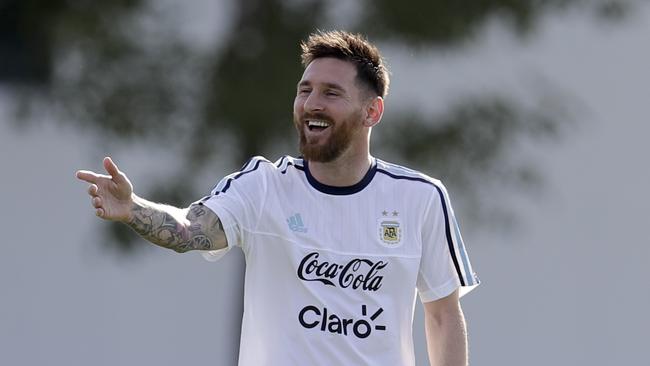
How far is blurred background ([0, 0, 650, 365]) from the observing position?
1074 centimetres

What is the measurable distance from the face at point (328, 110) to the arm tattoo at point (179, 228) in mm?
456

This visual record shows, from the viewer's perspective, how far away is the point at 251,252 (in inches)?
193

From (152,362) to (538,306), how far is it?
3570 mm

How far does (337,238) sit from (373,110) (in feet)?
1.78

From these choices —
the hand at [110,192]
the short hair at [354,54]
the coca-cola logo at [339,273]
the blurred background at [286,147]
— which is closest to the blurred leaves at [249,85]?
the blurred background at [286,147]

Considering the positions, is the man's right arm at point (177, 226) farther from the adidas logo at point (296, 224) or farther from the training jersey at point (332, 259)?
the adidas logo at point (296, 224)

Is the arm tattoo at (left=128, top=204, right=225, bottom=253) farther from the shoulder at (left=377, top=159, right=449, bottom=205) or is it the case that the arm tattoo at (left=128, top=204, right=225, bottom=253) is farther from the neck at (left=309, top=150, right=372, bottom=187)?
the shoulder at (left=377, top=159, right=449, bottom=205)

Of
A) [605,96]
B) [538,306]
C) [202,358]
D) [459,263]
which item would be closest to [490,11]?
[605,96]

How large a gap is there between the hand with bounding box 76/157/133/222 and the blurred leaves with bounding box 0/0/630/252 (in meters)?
6.10

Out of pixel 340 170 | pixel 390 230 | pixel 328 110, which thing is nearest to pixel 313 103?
pixel 328 110

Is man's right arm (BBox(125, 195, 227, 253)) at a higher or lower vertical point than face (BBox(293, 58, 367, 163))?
lower

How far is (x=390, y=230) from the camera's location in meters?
4.98

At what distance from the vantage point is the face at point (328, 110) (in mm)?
4902

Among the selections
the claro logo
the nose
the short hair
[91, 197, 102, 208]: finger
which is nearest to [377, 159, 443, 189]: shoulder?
the short hair
